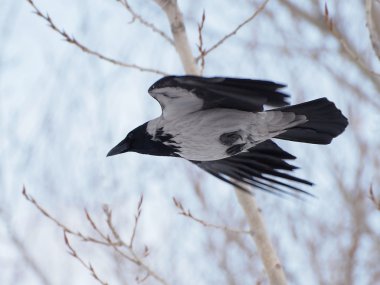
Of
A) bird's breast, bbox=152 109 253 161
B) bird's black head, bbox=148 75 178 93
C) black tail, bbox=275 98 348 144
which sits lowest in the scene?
black tail, bbox=275 98 348 144

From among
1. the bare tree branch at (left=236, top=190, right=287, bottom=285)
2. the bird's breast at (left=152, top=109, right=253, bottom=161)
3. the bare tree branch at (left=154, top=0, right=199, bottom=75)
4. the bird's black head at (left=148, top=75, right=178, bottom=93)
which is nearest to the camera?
the bird's black head at (left=148, top=75, right=178, bottom=93)

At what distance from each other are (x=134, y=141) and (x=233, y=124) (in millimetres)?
719

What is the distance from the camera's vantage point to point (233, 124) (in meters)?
3.71

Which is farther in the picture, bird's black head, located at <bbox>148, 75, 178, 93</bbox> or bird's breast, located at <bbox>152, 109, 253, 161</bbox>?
bird's breast, located at <bbox>152, 109, 253, 161</bbox>

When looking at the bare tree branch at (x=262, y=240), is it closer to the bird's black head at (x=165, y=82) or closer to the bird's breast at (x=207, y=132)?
the bird's breast at (x=207, y=132)

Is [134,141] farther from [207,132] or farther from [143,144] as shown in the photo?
[207,132]

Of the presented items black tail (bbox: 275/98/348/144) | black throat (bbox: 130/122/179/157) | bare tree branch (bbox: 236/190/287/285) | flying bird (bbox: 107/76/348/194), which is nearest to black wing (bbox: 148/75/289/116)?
flying bird (bbox: 107/76/348/194)

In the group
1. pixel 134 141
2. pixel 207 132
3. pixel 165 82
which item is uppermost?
pixel 134 141

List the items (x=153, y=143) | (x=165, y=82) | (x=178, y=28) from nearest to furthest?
(x=165, y=82), (x=178, y=28), (x=153, y=143)

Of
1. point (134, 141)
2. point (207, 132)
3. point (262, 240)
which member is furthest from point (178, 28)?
point (262, 240)

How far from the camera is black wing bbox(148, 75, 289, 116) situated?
3.19 meters

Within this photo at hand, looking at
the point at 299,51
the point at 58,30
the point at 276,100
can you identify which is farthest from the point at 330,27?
the point at 299,51

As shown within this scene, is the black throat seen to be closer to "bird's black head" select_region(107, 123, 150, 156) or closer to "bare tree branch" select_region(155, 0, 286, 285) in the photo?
"bird's black head" select_region(107, 123, 150, 156)

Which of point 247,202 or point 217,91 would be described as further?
point 247,202
